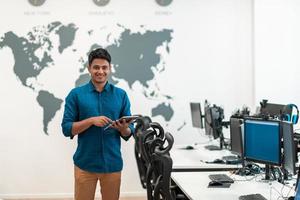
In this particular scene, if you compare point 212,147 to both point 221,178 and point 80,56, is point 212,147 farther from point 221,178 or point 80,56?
point 80,56

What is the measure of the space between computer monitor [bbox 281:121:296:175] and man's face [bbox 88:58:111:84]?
1425 mm

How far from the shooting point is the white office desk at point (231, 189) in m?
3.03

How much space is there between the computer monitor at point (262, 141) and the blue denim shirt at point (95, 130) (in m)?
0.96

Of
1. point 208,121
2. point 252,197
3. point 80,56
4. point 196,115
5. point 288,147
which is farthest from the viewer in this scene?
point 80,56

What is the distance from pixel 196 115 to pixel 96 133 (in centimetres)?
248

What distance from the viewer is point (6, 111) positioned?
600 centimetres

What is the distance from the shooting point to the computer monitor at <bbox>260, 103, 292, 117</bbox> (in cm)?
438

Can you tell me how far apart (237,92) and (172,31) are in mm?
1309

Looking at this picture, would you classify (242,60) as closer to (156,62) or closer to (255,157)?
(156,62)

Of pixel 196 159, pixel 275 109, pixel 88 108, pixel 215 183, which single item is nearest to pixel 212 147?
pixel 196 159

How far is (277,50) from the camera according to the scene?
6.18m

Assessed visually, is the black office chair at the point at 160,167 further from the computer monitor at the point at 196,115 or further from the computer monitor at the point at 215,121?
the computer monitor at the point at 196,115

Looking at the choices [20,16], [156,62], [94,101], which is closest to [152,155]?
[94,101]

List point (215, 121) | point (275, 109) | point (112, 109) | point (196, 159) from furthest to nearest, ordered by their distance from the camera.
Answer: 1. point (215, 121)
2. point (275, 109)
3. point (196, 159)
4. point (112, 109)
